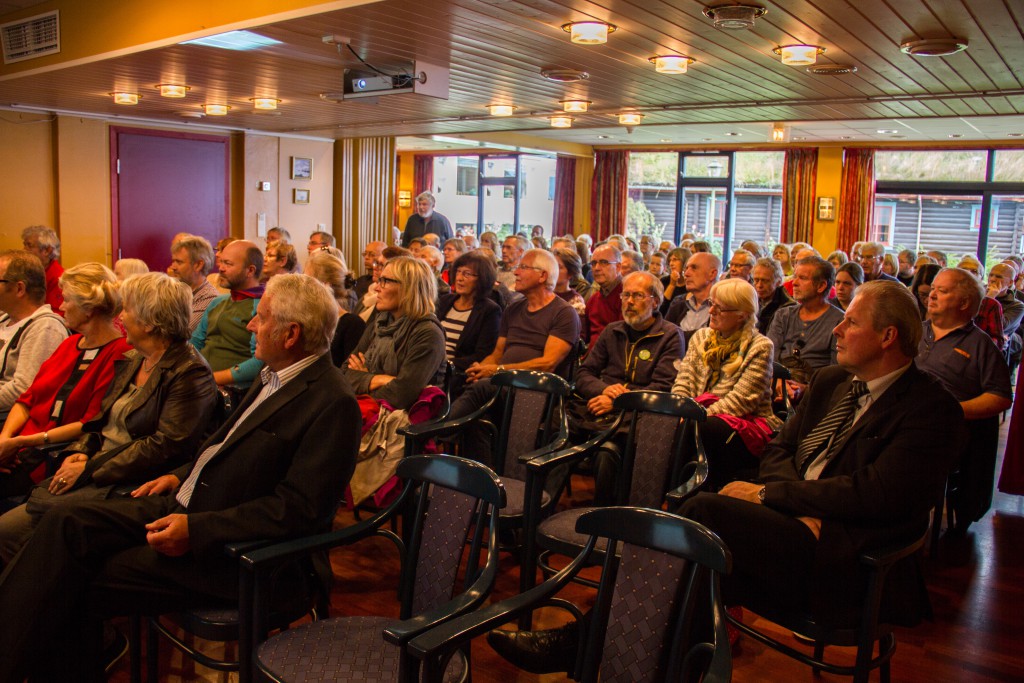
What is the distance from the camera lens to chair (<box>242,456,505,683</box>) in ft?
6.20

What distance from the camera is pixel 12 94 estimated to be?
24.1ft

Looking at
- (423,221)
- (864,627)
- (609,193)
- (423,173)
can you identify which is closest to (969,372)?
(864,627)

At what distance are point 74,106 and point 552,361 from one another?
616 cm

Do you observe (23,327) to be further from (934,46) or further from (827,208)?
(827,208)

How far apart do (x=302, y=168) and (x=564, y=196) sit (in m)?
6.92

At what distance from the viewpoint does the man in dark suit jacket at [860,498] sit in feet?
7.45

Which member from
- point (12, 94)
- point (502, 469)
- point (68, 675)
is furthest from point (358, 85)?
point (68, 675)

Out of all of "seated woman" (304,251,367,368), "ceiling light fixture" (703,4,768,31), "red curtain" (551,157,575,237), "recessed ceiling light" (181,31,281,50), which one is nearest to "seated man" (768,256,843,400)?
"ceiling light fixture" (703,4,768,31)

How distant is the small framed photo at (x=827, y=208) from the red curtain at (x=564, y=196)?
186 inches

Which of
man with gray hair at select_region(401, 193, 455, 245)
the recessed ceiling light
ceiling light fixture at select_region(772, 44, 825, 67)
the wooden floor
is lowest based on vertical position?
the wooden floor

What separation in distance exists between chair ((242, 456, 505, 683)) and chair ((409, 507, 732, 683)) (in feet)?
0.32

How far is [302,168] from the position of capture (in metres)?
10.7

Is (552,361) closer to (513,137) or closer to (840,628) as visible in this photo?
(840,628)

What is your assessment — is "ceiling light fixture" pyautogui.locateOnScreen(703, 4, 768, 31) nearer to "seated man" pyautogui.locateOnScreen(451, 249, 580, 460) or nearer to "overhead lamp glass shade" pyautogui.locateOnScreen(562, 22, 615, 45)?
"overhead lamp glass shade" pyautogui.locateOnScreen(562, 22, 615, 45)
